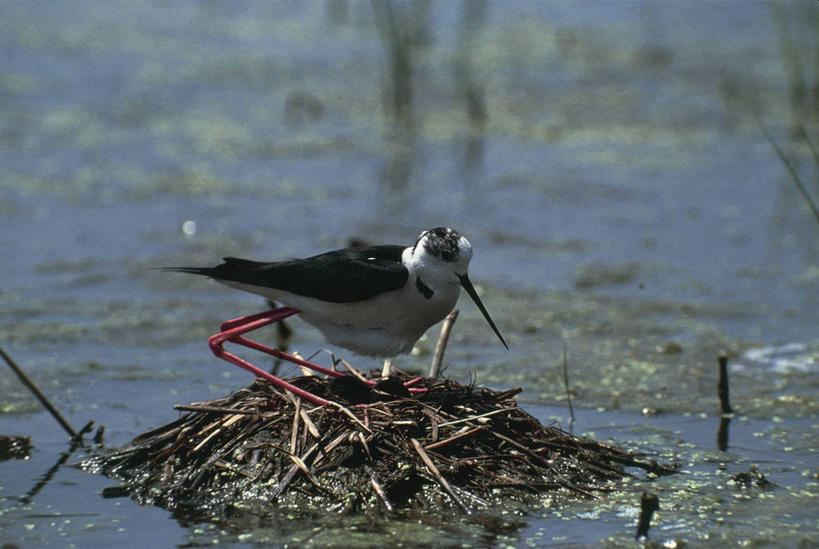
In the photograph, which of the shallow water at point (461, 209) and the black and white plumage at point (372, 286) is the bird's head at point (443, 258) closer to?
the black and white plumage at point (372, 286)

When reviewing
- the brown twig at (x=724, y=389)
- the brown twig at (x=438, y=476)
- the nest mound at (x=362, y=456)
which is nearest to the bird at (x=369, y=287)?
the nest mound at (x=362, y=456)

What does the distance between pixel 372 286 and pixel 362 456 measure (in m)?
0.90

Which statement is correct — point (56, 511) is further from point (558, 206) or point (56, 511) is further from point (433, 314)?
point (558, 206)

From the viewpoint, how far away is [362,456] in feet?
17.7

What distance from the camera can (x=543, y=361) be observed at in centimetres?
795

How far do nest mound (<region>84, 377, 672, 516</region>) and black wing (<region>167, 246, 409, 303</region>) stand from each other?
49 centimetres

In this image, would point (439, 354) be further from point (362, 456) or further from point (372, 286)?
point (362, 456)

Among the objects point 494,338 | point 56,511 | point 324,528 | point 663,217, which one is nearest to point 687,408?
point 494,338

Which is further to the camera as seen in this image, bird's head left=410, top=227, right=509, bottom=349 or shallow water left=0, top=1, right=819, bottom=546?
shallow water left=0, top=1, right=819, bottom=546

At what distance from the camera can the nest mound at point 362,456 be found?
5.30 m

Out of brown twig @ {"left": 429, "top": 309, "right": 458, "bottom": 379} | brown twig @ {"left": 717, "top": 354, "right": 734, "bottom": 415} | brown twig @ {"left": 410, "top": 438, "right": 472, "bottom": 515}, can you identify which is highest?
brown twig @ {"left": 429, "top": 309, "right": 458, "bottom": 379}

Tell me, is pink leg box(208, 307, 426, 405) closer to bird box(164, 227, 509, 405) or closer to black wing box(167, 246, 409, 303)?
bird box(164, 227, 509, 405)

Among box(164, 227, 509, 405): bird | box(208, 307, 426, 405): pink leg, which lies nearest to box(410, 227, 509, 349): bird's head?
box(164, 227, 509, 405): bird

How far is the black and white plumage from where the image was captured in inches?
233
